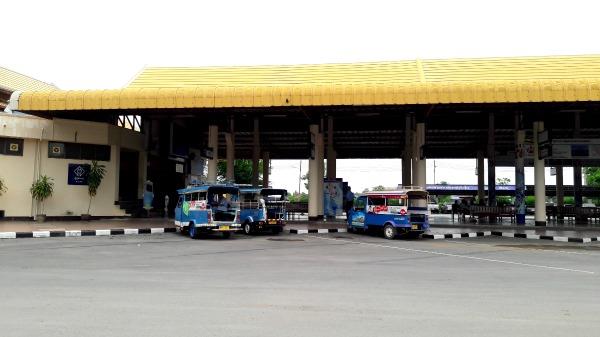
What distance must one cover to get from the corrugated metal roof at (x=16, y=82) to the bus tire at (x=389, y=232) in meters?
24.5

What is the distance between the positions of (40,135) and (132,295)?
1991cm

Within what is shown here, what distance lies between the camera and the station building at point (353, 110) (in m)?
21.7

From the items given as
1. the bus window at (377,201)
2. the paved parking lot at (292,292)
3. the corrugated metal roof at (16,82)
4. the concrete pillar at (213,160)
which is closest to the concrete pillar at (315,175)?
the concrete pillar at (213,160)

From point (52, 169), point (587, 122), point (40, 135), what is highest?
point (587, 122)

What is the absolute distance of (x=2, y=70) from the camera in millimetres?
31828

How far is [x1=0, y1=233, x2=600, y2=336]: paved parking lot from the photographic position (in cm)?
580

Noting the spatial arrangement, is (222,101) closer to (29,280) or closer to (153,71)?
(153,71)

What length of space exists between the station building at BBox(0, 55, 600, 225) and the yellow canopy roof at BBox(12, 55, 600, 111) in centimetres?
5

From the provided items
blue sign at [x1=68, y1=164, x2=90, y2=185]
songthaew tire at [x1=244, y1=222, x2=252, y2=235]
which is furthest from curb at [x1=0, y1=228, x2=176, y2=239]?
blue sign at [x1=68, y1=164, x2=90, y2=185]

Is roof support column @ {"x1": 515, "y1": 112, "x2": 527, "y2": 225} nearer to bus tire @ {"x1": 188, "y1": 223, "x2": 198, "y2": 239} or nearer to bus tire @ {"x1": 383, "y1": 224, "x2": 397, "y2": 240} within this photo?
bus tire @ {"x1": 383, "y1": 224, "x2": 397, "y2": 240}

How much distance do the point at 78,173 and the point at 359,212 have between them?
14.9 m

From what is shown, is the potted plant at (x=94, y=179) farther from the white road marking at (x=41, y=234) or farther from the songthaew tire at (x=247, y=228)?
the songthaew tire at (x=247, y=228)

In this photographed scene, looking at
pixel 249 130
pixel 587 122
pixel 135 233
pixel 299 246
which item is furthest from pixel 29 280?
pixel 587 122

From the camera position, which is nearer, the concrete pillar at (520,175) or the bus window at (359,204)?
the bus window at (359,204)
